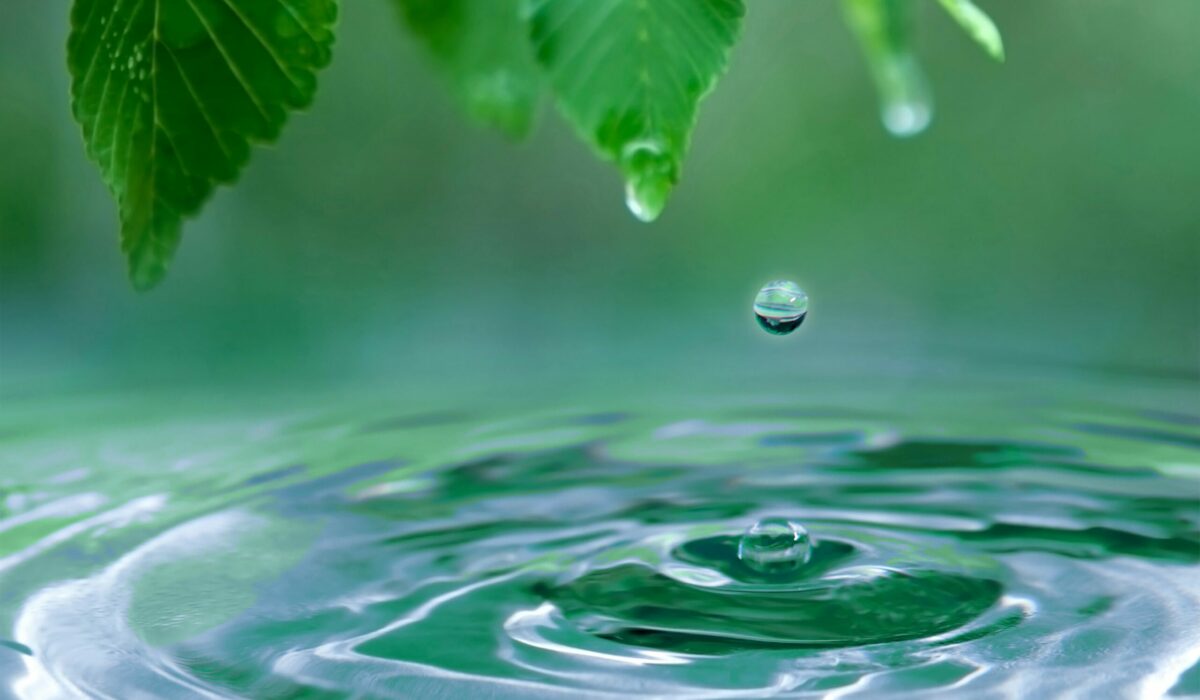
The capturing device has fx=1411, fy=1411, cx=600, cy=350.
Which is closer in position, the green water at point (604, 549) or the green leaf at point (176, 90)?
the green leaf at point (176, 90)

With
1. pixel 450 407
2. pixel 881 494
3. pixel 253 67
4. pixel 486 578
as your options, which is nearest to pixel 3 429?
pixel 450 407

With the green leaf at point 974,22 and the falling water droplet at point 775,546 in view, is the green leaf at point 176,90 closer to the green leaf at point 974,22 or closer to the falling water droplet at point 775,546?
the green leaf at point 974,22

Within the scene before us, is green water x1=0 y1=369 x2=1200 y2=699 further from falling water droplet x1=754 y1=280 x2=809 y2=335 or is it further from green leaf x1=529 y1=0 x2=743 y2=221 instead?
green leaf x1=529 y1=0 x2=743 y2=221

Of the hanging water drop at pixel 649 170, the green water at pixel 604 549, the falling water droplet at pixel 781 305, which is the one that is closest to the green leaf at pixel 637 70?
the hanging water drop at pixel 649 170

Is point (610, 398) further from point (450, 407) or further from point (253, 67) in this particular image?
point (253, 67)

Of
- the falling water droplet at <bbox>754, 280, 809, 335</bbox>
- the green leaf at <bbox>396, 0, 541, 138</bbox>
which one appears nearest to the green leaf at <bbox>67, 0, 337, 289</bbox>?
the green leaf at <bbox>396, 0, 541, 138</bbox>

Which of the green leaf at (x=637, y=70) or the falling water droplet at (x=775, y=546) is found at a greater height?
the falling water droplet at (x=775, y=546)

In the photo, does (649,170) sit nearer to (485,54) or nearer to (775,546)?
(485,54)
